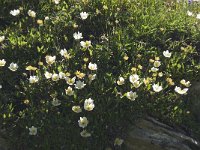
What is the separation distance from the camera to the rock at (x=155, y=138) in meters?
4.79

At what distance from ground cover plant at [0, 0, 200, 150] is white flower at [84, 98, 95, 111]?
0.4 inches

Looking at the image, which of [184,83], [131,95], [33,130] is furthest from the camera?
[184,83]

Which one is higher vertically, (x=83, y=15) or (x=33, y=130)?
(x=83, y=15)

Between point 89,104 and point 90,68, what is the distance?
58 cm

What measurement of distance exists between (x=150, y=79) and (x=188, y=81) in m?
0.48

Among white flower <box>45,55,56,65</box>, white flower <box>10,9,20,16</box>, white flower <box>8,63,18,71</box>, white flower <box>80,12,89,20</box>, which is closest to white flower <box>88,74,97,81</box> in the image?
white flower <box>45,55,56,65</box>

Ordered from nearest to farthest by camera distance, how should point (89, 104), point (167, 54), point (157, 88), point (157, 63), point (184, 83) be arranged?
1. point (89, 104)
2. point (157, 88)
3. point (184, 83)
4. point (157, 63)
5. point (167, 54)

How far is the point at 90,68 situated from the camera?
17.1 feet

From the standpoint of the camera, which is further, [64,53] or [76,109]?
[64,53]

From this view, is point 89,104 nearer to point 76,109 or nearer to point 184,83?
point 76,109

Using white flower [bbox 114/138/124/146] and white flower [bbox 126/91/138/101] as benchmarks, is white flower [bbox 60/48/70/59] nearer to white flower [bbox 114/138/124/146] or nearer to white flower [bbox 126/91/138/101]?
white flower [bbox 126/91/138/101]

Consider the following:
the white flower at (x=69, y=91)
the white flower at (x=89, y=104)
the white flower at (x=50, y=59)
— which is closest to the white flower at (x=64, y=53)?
the white flower at (x=50, y=59)

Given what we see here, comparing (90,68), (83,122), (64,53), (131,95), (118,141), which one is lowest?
(118,141)

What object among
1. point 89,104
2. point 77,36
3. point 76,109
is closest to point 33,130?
point 76,109
